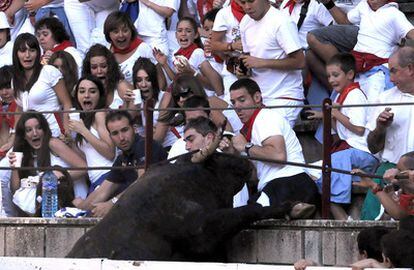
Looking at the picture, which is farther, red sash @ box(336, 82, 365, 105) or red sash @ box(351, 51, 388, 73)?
red sash @ box(351, 51, 388, 73)

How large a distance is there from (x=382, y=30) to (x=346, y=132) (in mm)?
1266

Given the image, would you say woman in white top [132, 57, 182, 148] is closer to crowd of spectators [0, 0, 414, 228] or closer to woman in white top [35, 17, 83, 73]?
crowd of spectators [0, 0, 414, 228]

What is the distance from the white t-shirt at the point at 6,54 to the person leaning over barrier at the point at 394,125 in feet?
Result: 15.9

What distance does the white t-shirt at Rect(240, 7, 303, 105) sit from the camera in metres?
12.0

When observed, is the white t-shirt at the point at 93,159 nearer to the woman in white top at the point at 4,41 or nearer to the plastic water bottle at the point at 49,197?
the plastic water bottle at the point at 49,197

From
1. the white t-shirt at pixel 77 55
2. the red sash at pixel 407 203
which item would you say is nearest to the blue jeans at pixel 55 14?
the white t-shirt at pixel 77 55

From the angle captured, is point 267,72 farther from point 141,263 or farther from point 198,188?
point 141,263

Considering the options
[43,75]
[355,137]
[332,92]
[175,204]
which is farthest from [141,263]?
[43,75]

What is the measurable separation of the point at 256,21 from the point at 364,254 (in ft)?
9.53

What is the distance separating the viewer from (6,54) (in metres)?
14.8

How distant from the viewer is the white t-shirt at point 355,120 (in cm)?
1123

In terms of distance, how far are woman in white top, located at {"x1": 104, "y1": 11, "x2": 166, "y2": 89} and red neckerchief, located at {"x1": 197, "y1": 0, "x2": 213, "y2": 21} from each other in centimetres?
96

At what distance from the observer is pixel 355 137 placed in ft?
37.0

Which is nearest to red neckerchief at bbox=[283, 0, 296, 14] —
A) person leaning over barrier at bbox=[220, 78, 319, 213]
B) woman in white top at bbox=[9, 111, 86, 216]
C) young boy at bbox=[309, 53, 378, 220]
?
young boy at bbox=[309, 53, 378, 220]
